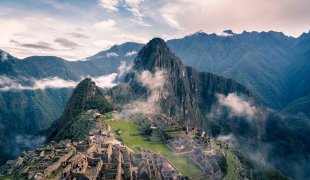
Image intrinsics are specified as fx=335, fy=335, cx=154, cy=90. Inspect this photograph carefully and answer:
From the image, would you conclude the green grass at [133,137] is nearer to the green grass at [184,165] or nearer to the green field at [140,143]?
the green field at [140,143]

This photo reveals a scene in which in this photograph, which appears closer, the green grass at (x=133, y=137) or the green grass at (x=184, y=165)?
the green grass at (x=184, y=165)

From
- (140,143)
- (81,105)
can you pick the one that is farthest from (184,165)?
(81,105)

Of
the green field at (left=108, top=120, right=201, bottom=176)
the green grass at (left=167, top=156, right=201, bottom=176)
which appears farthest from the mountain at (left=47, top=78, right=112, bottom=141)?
the green grass at (left=167, top=156, right=201, bottom=176)

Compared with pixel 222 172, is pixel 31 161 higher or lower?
higher

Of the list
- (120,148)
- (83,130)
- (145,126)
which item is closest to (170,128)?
(145,126)

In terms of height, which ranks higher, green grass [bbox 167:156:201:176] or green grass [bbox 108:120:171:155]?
green grass [bbox 108:120:171:155]

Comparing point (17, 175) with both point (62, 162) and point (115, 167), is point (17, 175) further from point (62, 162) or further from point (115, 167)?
point (115, 167)

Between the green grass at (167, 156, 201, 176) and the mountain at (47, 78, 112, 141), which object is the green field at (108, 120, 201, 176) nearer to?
the green grass at (167, 156, 201, 176)

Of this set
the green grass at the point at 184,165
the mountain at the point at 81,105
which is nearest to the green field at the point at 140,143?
the green grass at the point at 184,165
